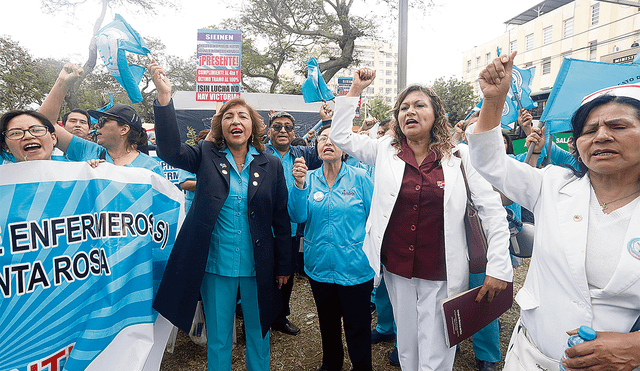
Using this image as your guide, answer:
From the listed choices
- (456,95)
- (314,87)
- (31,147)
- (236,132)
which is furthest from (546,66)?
(31,147)

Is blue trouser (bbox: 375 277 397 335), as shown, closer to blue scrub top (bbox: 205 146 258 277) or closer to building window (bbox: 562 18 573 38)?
blue scrub top (bbox: 205 146 258 277)

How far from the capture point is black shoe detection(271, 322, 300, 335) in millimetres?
3654

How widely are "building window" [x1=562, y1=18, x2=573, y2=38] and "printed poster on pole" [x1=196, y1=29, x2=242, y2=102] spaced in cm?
3497

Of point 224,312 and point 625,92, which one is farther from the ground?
point 625,92

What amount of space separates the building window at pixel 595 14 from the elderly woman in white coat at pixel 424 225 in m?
36.6

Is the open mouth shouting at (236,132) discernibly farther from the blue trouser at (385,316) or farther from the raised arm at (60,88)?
the blue trouser at (385,316)

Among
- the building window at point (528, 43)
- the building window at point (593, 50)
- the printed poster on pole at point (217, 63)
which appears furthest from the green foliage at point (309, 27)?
the building window at point (528, 43)

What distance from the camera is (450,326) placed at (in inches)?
79.3

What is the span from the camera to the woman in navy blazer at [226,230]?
7.27 ft

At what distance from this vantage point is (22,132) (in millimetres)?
2064

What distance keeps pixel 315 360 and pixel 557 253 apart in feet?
8.13

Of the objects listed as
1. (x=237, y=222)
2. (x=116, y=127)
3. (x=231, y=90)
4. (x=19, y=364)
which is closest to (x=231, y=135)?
(x=237, y=222)

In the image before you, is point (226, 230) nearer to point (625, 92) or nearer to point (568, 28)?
point (625, 92)

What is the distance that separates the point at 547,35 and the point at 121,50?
4160 centimetres
